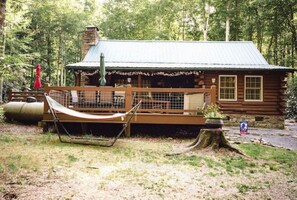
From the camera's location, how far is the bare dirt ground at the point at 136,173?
364 cm

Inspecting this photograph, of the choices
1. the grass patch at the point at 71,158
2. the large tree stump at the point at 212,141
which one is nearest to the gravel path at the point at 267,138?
the large tree stump at the point at 212,141

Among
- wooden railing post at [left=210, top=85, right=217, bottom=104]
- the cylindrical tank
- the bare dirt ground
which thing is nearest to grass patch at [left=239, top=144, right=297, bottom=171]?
the bare dirt ground

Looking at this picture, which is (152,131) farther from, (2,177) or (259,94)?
(259,94)

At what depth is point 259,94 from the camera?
13508 mm

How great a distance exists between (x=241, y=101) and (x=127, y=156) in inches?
361

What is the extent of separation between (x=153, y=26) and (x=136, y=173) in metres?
26.1

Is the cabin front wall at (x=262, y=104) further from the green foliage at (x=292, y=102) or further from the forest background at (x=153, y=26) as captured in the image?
the forest background at (x=153, y=26)

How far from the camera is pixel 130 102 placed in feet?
27.3

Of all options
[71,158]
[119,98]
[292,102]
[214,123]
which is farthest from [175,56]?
[71,158]

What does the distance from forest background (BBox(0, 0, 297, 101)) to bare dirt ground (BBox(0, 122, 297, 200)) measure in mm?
16832

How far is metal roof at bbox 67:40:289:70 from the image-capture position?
1309 centimetres

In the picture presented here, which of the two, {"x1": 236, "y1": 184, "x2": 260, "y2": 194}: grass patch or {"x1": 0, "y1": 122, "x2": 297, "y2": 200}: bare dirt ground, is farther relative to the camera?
{"x1": 236, "y1": 184, "x2": 260, "y2": 194}: grass patch

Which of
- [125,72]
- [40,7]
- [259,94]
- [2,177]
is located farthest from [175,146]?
[40,7]

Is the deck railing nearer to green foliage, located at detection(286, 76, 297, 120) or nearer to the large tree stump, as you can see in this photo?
the large tree stump
